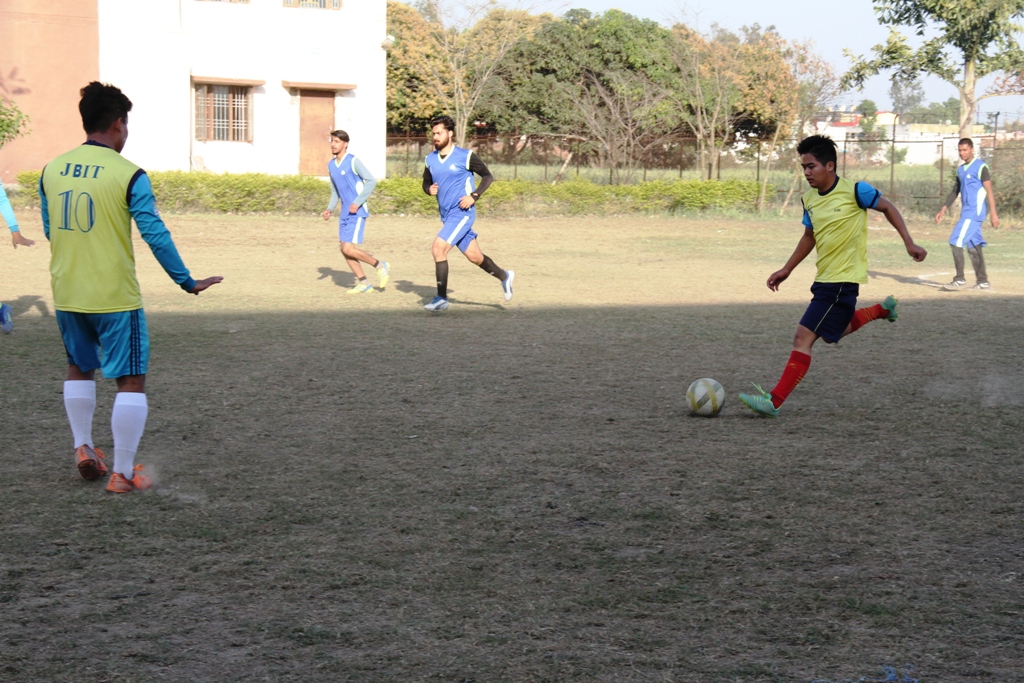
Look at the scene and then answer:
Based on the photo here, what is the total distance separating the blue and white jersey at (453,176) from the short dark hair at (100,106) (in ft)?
19.8

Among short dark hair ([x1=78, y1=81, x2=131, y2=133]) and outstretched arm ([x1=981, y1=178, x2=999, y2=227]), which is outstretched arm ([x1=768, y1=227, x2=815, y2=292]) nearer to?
short dark hair ([x1=78, y1=81, x2=131, y2=133])

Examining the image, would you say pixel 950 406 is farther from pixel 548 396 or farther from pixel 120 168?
pixel 120 168

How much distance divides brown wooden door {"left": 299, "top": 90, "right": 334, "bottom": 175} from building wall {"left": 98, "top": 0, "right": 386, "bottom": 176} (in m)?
0.19

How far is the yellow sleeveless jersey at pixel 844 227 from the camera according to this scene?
6.77 metres

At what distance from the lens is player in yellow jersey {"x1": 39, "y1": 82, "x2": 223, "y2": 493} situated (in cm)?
482

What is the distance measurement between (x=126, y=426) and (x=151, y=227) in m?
0.95

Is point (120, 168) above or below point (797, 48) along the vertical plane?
below

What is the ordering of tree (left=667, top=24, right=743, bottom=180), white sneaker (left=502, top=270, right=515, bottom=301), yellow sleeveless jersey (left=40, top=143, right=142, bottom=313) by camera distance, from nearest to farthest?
yellow sleeveless jersey (left=40, top=143, right=142, bottom=313) < white sneaker (left=502, top=270, right=515, bottom=301) < tree (left=667, top=24, right=743, bottom=180)

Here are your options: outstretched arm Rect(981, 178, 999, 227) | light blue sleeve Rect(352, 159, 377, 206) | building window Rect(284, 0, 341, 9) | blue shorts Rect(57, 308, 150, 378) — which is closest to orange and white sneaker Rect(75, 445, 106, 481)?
blue shorts Rect(57, 308, 150, 378)

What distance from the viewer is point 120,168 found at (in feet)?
15.8

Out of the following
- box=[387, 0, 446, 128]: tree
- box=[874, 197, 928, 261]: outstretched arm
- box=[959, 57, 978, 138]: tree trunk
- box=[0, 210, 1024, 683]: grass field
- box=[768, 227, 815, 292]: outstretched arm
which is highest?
box=[387, 0, 446, 128]: tree

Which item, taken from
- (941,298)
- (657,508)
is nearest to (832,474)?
(657,508)

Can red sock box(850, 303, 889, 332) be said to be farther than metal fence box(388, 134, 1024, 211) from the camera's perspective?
No

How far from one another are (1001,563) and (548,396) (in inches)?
142
